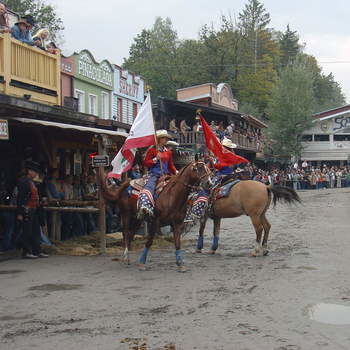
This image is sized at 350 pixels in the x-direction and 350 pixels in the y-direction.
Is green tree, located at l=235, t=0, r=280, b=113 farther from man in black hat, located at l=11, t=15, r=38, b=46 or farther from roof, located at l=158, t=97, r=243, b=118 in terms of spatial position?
man in black hat, located at l=11, t=15, r=38, b=46

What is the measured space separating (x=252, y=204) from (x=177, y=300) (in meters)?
4.72

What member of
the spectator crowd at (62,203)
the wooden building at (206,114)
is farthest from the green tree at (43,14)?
the spectator crowd at (62,203)

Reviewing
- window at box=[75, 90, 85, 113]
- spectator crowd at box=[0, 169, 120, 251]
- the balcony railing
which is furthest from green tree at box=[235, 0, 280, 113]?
spectator crowd at box=[0, 169, 120, 251]

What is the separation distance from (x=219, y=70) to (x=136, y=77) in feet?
101

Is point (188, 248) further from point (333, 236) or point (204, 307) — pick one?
point (204, 307)

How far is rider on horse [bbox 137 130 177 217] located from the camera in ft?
34.4

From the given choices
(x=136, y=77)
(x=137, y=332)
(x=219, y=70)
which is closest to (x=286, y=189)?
(x=137, y=332)

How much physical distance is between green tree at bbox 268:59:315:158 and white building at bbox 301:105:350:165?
3.10 meters

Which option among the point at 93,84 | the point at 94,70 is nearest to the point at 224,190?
the point at 93,84

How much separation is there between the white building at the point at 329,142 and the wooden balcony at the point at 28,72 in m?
49.1

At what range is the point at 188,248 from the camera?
13.6 m

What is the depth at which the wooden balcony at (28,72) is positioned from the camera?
40.1 ft

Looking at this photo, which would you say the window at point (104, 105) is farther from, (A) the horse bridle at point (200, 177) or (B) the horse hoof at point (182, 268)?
(B) the horse hoof at point (182, 268)

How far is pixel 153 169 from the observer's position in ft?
35.9
